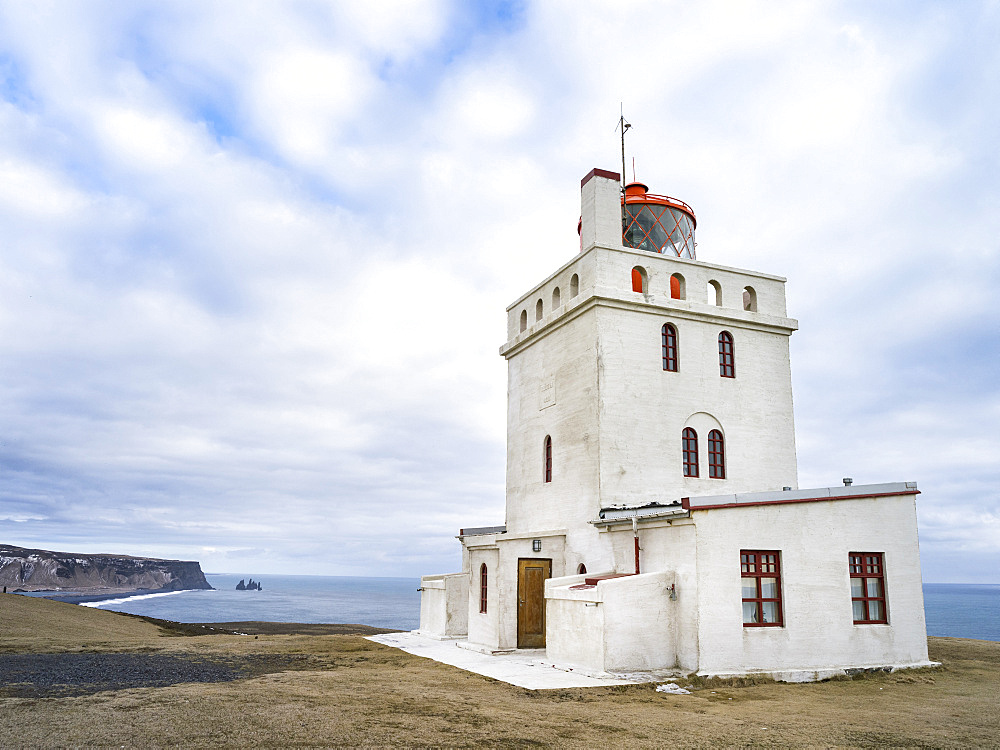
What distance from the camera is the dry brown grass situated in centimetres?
851

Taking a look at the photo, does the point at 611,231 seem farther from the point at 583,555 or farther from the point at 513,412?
the point at 583,555

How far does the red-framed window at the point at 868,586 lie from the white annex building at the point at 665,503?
0.04m

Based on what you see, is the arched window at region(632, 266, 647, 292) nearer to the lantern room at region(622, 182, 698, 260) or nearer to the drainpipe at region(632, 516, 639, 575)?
the lantern room at region(622, 182, 698, 260)

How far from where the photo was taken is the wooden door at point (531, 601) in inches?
699

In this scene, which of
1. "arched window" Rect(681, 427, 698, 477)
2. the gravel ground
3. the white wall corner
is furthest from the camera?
the white wall corner

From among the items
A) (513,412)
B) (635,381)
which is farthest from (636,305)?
(513,412)

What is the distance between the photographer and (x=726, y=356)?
20984 mm

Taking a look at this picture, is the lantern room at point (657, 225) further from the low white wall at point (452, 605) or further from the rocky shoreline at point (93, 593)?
the rocky shoreline at point (93, 593)

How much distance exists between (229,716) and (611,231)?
15394 millimetres

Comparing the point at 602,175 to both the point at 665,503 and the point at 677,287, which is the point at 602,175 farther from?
the point at 665,503

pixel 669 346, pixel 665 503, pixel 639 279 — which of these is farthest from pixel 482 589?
pixel 639 279

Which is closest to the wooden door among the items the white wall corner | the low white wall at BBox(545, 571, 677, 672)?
the low white wall at BBox(545, 571, 677, 672)

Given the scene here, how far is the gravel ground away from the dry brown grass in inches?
24.6

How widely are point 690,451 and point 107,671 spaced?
1418 cm
